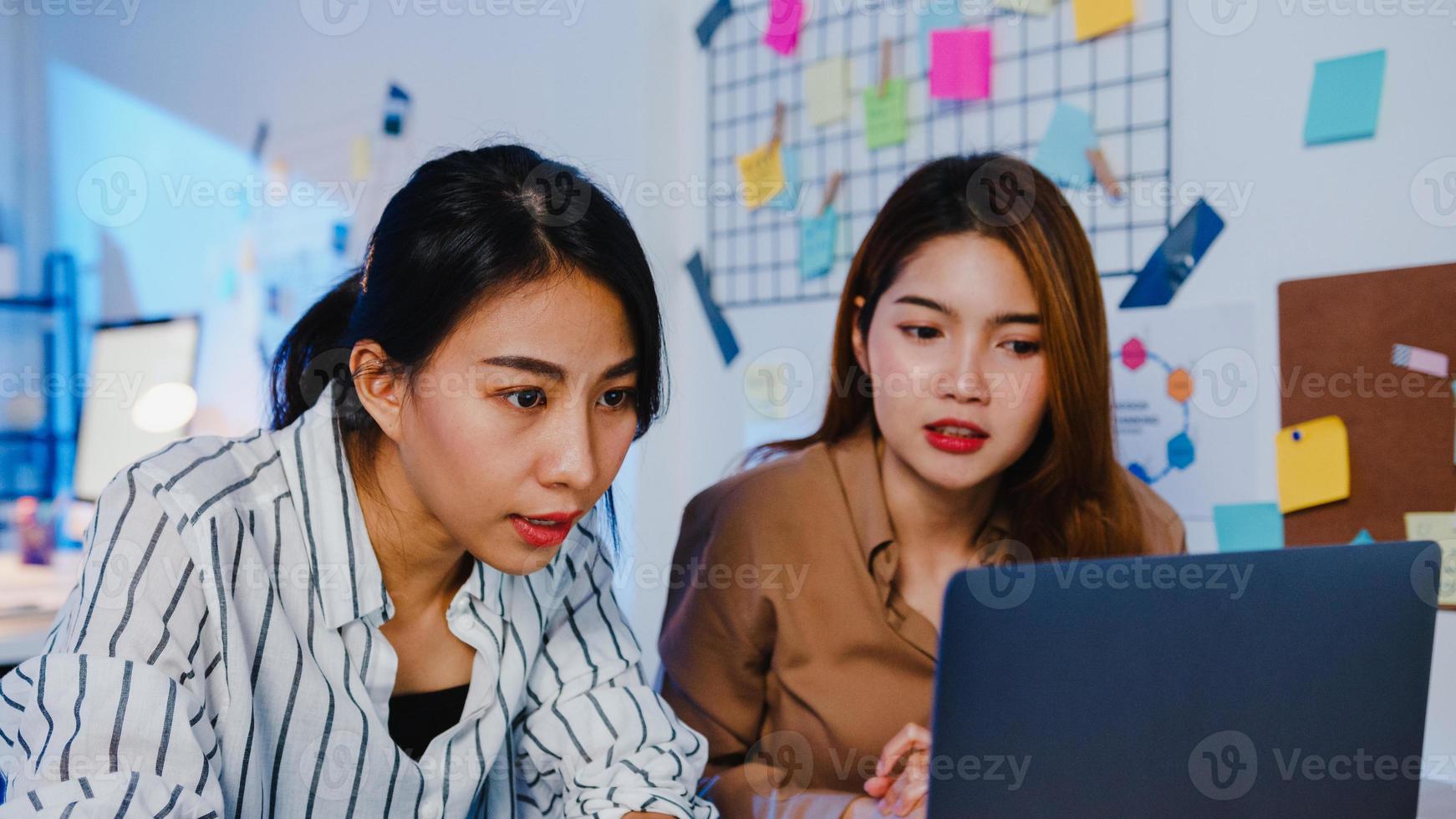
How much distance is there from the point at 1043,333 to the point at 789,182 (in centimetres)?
67

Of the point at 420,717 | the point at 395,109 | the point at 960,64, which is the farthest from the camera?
the point at 395,109

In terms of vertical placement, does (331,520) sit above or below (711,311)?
below

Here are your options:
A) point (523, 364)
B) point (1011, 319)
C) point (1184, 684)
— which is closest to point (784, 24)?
point (1011, 319)

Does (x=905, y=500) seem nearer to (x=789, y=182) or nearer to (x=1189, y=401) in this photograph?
(x=1189, y=401)

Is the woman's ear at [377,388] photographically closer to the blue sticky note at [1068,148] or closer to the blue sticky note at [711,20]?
the blue sticky note at [1068,148]

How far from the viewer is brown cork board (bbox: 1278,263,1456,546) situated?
1.10 meters

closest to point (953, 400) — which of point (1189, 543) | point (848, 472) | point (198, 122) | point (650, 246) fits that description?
point (848, 472)

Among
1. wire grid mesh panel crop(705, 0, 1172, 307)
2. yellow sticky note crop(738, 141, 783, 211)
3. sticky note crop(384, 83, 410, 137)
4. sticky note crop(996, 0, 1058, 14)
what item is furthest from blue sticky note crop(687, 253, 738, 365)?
sticky note crop(384, 83, 410, 137)

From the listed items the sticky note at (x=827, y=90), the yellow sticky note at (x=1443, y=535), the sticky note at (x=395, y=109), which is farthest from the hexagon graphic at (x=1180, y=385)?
the sticky note at (x=395, y=109)

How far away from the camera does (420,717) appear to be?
920 millimetres

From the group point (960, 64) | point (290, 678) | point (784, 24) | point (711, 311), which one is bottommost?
point (290, 678)

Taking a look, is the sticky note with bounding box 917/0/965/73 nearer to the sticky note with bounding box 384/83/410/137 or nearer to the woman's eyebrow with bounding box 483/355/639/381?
the woman's eyebrow with bounding box 483/355/639/381

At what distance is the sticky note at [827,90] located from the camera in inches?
Result: 62.5

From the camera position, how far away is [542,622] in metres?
1.00
